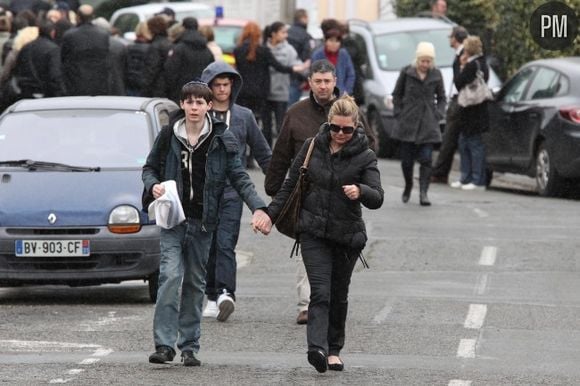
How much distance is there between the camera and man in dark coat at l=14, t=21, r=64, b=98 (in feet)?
79.0

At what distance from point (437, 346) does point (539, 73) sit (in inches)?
496

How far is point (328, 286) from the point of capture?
1097 cm

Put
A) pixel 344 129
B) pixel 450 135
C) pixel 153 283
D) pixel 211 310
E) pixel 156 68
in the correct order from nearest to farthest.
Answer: pixel 344 129 < pixel 211 310 < pixel 153 283 < pixel 156 68 < pixel 450 135

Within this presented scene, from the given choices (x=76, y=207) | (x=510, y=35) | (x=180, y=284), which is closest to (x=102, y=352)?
(x=180, y=284)

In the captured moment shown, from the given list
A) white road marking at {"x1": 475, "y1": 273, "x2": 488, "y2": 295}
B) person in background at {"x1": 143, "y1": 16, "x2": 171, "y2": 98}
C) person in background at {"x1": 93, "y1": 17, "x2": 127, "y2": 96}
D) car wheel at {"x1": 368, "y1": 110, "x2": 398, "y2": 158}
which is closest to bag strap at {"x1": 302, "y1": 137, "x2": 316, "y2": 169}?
white road marking at {"x1": 475, "y1": 273, "x2": 488, "y2": 295}

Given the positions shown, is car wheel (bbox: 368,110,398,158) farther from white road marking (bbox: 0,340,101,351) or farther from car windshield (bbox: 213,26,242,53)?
white road marking (bbox: 0,340,101,351)

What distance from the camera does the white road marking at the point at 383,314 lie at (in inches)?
521

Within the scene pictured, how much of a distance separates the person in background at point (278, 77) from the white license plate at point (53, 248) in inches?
504

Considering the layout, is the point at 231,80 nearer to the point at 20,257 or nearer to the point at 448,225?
the point at 20,257

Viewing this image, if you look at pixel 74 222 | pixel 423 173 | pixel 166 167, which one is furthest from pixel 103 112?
pixel 423 173

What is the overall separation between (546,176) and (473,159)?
170cm

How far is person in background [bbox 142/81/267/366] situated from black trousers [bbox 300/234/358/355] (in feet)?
1.36

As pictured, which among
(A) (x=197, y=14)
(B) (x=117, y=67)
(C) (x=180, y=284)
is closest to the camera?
(C) (x=180, y=284)

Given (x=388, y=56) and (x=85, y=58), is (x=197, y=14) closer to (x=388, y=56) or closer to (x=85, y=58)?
(x=388, y=56)
